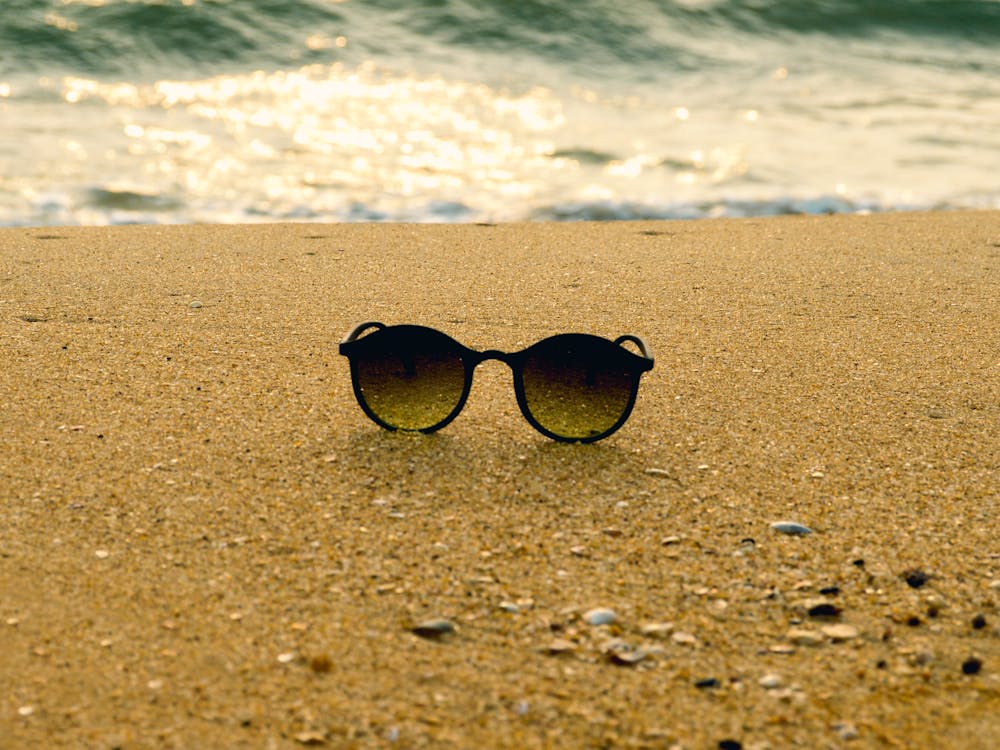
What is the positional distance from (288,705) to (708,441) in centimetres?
116

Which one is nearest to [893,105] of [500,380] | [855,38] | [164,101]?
[855,38]

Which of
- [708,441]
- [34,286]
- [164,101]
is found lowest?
[708,441]

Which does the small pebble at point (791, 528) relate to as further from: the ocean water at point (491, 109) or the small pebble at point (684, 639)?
the ocean water at point (491, 109)

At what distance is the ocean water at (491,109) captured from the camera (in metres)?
5.39

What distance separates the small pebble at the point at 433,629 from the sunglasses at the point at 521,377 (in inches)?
27.4

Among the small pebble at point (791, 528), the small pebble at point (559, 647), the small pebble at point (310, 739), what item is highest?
the small pebble at point (791, 528)

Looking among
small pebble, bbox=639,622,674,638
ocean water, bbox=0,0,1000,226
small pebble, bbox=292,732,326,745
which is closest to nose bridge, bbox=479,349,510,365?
small pebble, bbox=639,622,674,638

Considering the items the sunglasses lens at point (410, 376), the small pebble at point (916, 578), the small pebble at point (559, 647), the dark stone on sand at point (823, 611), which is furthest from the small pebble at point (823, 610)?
the sunglasses lens at point (410, 376)

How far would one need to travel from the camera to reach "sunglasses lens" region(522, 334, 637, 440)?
6.98ft

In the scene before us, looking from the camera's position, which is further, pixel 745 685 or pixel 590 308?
pixel 590 308

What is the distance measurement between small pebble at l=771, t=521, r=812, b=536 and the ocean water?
11.3 ft

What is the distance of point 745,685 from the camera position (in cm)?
143

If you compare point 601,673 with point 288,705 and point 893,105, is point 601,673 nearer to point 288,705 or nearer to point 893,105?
point 288,705

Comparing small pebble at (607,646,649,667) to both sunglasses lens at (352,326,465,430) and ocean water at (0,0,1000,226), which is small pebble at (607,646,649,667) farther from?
ocean water at (0,0,1000,226)
